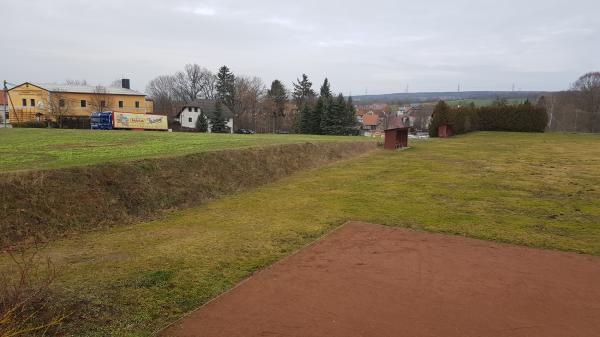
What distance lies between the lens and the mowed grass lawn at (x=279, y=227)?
5.79 metres

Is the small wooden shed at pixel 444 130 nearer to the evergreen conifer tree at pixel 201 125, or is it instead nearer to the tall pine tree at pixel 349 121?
the tall pine tree at pixel 349 121

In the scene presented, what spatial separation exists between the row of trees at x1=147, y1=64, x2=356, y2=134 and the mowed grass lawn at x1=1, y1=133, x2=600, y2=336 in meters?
36.3

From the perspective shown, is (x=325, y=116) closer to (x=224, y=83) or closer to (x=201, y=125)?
(x=201, y=125)

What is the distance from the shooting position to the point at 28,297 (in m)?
4.14

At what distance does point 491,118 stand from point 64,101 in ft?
179

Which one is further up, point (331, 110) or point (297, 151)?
point (331, 110)

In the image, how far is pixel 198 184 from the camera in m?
13.5

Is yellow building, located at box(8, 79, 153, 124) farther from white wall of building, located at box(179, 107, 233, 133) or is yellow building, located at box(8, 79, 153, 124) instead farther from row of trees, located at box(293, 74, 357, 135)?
row of trees, located at box(293, 74, 357, 135)

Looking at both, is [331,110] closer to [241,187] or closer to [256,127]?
[256,127]

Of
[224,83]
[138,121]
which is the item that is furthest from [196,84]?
[138,121]

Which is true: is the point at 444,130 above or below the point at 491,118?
below

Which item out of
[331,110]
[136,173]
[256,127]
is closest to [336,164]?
[136,173]

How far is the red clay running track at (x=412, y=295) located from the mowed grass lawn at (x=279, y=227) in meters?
0.63

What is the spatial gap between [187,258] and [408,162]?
57.7 feet
